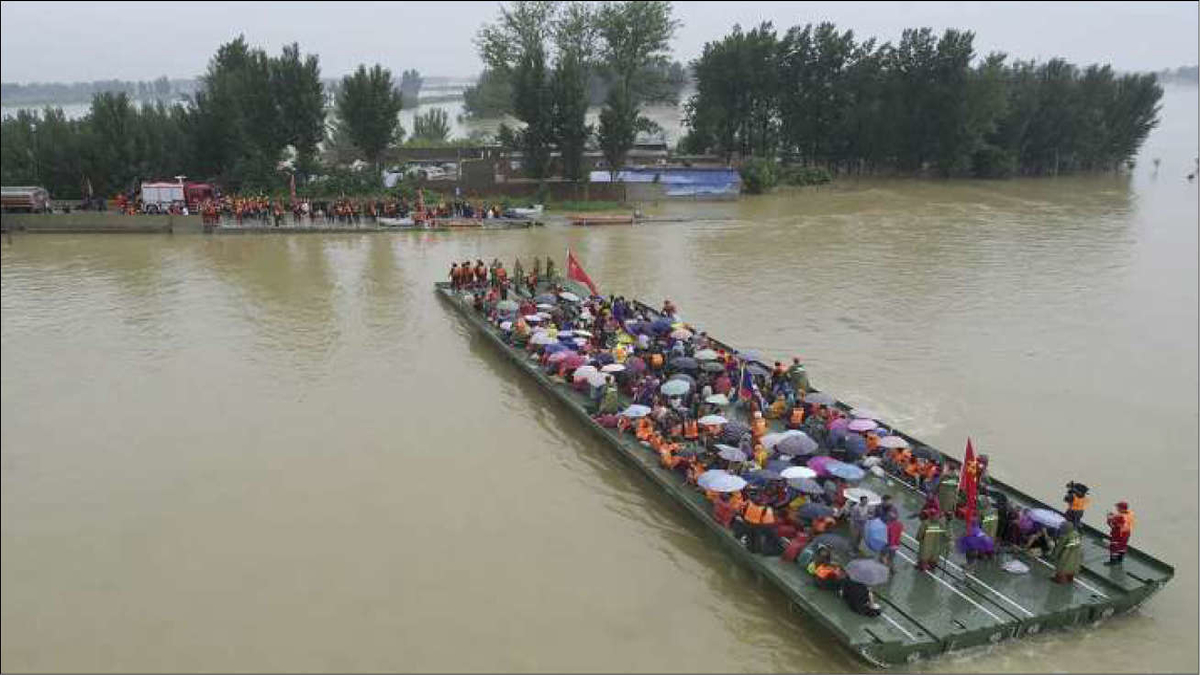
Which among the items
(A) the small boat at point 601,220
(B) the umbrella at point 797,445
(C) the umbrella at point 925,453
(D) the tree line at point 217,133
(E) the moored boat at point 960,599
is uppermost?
(D) the tree line at point 217,133

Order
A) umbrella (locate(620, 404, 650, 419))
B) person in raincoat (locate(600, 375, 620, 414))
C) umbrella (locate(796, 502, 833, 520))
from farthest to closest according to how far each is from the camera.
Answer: person in raincoat (locate(600, 375, 620, 414)), umbrella (locate(620, 404, 650, 419)), umbrella (locate(796, 502, 833, 520))

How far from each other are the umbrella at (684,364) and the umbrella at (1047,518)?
26.9 feet

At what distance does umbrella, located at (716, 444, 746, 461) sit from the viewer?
15.5 metres

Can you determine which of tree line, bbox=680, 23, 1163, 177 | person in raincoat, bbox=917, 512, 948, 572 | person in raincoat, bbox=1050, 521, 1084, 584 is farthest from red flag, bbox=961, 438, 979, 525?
tree line, bbox=680, 23, 1163, 177

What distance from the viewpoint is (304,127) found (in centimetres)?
5044

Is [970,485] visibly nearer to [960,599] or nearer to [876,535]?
[876,535]

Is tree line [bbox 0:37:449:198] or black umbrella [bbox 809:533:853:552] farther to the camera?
tree line [bbox 0:37:449:198]

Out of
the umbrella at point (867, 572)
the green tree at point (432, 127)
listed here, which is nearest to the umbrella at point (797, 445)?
the umbrella at point (867, 572)

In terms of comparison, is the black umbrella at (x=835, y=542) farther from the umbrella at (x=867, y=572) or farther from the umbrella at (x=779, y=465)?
the umbrella at (x=779, y=465)

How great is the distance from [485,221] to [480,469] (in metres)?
28.3

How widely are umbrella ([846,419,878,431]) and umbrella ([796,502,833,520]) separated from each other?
291 centimetres

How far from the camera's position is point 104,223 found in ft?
135

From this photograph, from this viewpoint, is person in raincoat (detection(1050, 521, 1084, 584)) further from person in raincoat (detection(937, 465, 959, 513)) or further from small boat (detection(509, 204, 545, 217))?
small boat (detection(509, 204, 545, 217))

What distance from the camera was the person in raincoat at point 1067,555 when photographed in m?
12.9
